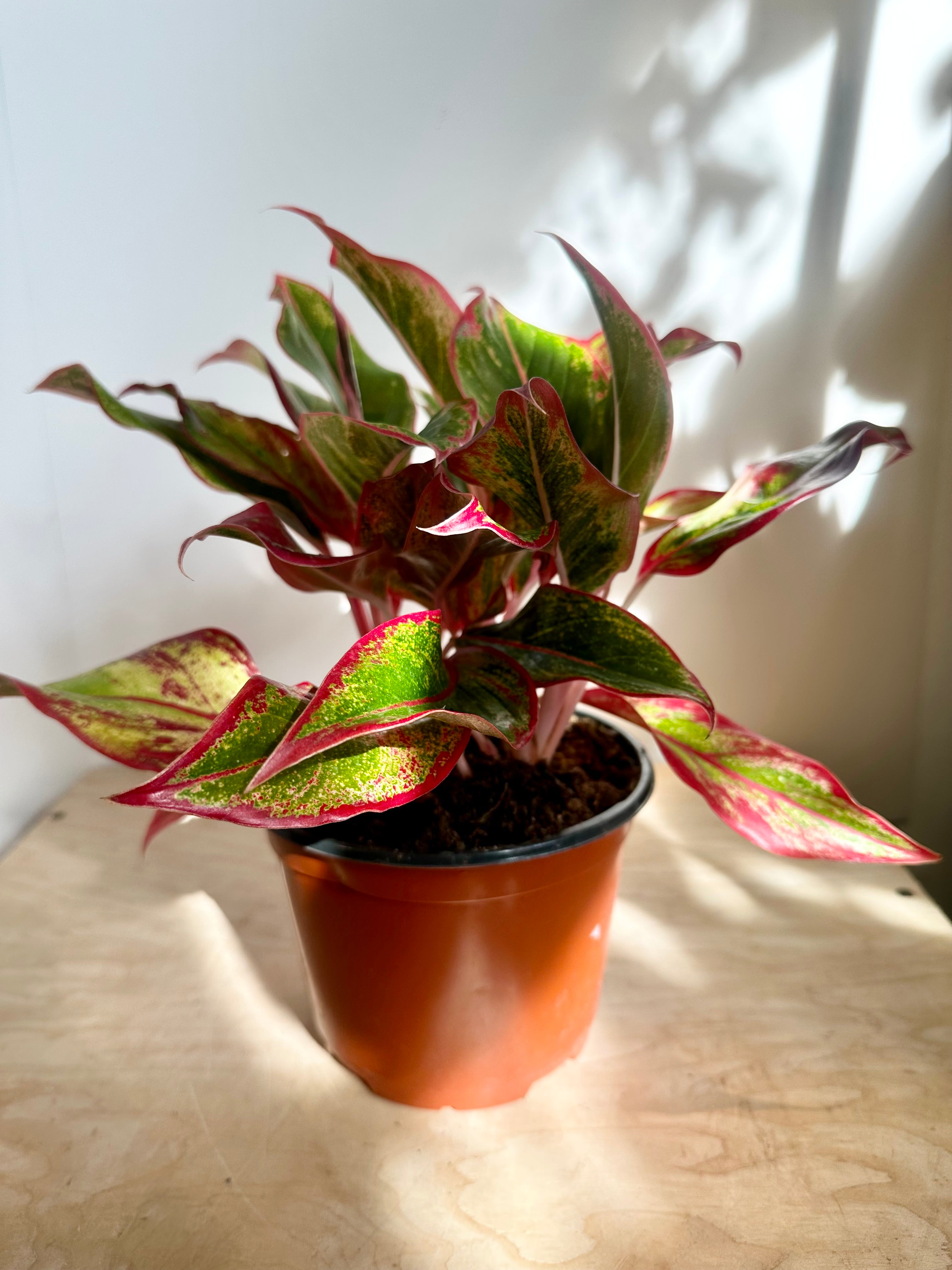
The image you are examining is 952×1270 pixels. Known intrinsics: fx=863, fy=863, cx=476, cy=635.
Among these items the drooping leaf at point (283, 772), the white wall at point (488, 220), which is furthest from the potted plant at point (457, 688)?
the white wall at point (488, 220)

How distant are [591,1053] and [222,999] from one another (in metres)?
0.30

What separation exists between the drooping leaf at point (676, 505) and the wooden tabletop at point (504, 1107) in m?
0.39

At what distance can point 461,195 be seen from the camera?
0.94m

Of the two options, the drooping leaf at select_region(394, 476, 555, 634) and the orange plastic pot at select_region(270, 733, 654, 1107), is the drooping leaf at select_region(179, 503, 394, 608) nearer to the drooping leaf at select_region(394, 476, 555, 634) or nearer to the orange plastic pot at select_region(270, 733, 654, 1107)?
the drooping leaf at select_region(394, 476, 555, 634)

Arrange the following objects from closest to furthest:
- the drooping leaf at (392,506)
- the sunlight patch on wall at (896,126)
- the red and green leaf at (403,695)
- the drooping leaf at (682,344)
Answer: the red and green leaf at (403,695) < the drooping leaf at (392,506) < the drooping leaf at (682,344) < the sunlight patch on wall at (896,126)

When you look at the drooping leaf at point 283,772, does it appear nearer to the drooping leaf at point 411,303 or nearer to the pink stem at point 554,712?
the pink stem at point 554,712

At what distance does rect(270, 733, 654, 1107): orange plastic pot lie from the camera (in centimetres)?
53

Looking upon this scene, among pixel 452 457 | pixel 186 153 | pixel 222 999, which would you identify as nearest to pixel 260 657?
pixel 222 999

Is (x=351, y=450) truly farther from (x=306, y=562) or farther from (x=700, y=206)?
(x=700, y=206)

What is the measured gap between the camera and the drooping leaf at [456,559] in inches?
18.3

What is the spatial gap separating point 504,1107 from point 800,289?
87 cm

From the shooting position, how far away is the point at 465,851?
1.71 ft

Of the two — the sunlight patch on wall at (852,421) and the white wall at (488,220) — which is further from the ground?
the white wall at (488,220)

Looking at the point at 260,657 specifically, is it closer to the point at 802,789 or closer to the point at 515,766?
the point at 515,766
